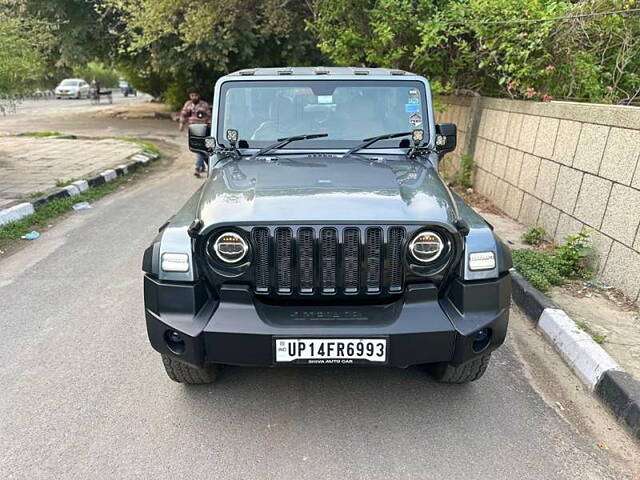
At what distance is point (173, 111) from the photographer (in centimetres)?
2559

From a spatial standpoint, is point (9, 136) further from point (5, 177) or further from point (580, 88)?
point (580, 88)

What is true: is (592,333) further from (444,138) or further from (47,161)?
(47,161)

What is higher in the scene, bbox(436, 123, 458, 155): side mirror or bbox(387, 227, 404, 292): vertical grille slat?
bbox(436, 123, 458, 155): side mirror

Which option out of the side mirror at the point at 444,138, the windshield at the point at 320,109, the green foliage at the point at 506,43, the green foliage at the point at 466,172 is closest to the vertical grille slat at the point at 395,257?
the windshield at the point at 320,109

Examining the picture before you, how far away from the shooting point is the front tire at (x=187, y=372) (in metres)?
3.03

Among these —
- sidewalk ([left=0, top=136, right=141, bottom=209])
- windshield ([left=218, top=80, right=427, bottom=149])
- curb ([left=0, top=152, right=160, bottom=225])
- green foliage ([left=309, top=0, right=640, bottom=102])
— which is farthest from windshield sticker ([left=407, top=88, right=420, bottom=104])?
sidewalk ([left=0, top=136, right=141, bottom=209])

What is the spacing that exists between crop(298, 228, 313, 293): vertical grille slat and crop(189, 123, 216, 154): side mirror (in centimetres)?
162

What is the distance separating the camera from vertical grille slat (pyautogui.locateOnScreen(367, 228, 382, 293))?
104 inches

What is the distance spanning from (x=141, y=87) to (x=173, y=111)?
6.79m

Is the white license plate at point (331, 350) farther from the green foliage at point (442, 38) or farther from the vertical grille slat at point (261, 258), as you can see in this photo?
the green foliage at point (442, 38)

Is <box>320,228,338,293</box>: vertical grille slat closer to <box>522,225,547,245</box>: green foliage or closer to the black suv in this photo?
the black suv

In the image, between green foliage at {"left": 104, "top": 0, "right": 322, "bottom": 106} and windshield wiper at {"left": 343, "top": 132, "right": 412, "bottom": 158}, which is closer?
windshield wiper at {"left": 343, "top": 132, "right": 412, "bottom": 158}

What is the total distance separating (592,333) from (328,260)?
2264mm

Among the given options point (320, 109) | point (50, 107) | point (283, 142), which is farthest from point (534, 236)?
point (50, 107)
